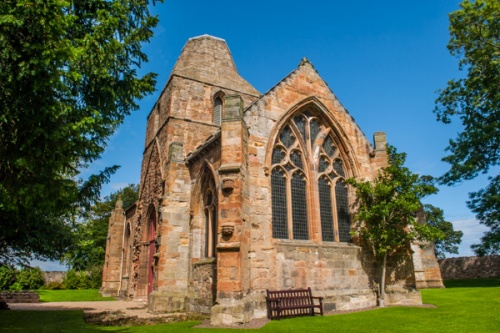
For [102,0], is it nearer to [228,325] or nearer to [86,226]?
[228,325]

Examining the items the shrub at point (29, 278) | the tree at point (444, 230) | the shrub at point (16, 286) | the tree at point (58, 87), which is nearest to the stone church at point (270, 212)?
the tree at point (58, 87)

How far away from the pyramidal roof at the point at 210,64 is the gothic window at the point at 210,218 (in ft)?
31.2

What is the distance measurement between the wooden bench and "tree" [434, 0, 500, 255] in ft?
53.8

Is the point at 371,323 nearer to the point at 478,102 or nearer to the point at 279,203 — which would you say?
the point at 279,203

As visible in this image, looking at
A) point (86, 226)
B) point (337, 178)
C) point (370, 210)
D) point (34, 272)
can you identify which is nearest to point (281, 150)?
point (337, 178)

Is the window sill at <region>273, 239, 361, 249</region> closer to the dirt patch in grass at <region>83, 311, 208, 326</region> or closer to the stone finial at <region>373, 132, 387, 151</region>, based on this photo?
the dirt patch in grass at <region>83, 311, 208, 326</region>

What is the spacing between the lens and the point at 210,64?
23.3 m

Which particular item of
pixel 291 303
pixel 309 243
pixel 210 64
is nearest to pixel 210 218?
pixel 309 243

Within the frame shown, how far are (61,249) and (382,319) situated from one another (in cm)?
1451

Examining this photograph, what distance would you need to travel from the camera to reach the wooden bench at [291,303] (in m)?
10.9

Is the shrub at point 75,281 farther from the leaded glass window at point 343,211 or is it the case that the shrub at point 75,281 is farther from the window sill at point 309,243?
the leaded glass window at point 343,211

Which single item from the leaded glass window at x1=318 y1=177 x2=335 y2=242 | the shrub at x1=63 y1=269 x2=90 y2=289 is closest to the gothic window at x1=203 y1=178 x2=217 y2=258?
the leaded glass window at x1=318 y1=177 x2=335 y2=242

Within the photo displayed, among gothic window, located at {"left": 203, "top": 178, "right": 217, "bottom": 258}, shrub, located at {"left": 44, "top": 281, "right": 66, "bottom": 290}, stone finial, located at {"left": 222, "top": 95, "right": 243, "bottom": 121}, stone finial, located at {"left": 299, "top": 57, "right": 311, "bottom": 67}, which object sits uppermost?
stone finial, located at {"left": 299, "top": 57, "right": 311, "bottom": 67}

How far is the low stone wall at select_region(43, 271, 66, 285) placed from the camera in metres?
36.5
